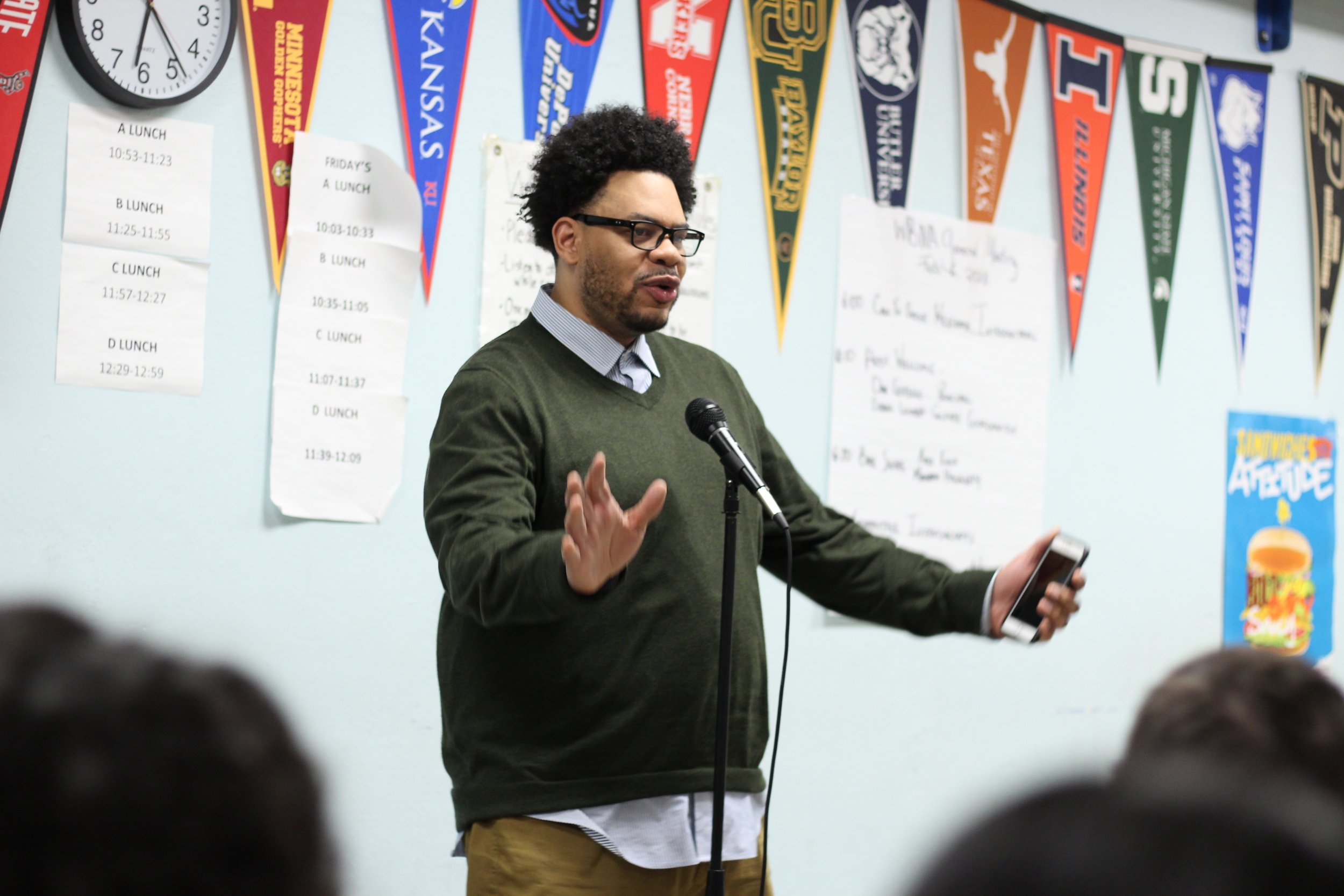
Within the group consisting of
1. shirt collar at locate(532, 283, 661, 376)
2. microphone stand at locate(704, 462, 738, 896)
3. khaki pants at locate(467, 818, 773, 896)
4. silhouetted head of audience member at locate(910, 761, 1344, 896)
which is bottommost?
khaki pants at locate(467, 818, 773, 896)

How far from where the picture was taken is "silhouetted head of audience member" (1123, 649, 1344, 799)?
31.6 inches

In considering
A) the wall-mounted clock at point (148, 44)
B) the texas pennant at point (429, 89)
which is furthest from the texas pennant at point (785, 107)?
the wall-mounted clock at point (148, 44)

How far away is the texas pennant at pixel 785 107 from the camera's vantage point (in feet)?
9.52

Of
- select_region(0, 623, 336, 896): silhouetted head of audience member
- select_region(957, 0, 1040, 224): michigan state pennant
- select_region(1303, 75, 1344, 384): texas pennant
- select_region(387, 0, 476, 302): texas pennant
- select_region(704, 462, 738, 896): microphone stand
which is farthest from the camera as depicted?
select_region(1303, 75, 1344, 384): texas pennant

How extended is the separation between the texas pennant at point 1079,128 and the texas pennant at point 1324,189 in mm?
777

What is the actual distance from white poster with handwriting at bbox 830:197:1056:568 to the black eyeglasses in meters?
1.12

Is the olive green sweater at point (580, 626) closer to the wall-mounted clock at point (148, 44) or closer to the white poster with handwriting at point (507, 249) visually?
the white poster with handwriting at point (507, 249)

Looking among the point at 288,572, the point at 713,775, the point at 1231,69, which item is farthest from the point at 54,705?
the point at 1231,69

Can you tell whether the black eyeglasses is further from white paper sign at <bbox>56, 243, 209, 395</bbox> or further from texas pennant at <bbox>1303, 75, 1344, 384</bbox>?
texas pennant at <bbox>1303, 75, 1344, 384</bbox>

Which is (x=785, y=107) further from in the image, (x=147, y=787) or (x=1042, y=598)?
(x=147, y=787)

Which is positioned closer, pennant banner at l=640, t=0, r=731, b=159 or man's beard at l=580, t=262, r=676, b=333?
man's beard at l=580, t=262, r=676, b=333

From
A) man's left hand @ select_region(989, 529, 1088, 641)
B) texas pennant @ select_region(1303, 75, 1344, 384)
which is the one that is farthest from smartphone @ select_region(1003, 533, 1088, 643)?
texas pennant @ select_region(1303, 75, 1344, 384)

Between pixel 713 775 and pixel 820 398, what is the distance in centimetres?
143

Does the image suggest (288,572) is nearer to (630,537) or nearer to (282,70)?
(282,70)
